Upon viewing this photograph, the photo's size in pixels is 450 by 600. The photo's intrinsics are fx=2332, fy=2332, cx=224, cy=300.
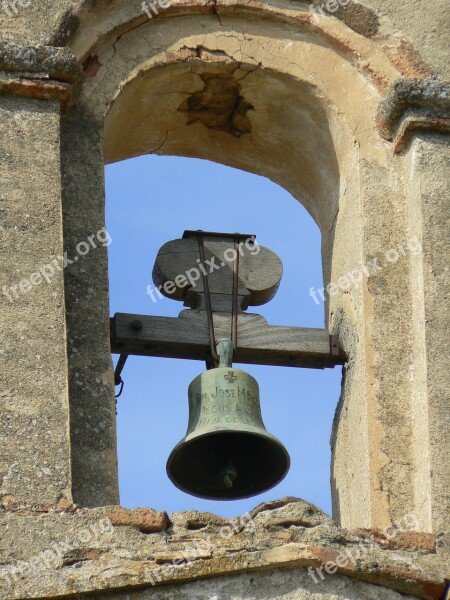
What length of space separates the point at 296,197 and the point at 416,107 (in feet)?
3.44

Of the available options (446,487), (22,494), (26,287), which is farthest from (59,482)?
(446,487)

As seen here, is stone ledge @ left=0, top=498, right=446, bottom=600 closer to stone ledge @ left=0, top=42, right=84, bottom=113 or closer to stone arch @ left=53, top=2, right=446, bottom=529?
stone arch @ left=53, top=2, right=446, bottom=529

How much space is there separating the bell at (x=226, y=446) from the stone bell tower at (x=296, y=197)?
366 mm

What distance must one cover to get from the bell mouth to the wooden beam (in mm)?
435

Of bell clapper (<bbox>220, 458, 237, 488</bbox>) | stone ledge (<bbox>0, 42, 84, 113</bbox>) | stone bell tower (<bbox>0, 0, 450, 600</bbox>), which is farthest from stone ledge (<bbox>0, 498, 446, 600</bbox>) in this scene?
stone ledge (<bbox>0, 42, 84, 113</bbox>)

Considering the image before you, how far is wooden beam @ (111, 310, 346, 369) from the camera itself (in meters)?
10.4

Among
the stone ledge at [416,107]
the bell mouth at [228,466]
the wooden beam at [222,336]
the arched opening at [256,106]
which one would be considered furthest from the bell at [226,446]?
the stone ledge at [416,107]

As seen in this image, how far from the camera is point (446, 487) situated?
381 inches

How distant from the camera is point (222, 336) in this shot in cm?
1055

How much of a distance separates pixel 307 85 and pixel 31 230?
1.83 metres

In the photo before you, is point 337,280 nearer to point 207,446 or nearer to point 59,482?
point 207,446

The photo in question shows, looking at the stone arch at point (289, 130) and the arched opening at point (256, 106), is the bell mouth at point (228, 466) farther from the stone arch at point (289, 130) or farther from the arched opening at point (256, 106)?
the arched opening at point (256, 106)

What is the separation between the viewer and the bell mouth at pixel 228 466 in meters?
10.3

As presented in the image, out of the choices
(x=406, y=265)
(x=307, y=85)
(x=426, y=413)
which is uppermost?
(x=307, y=85)
